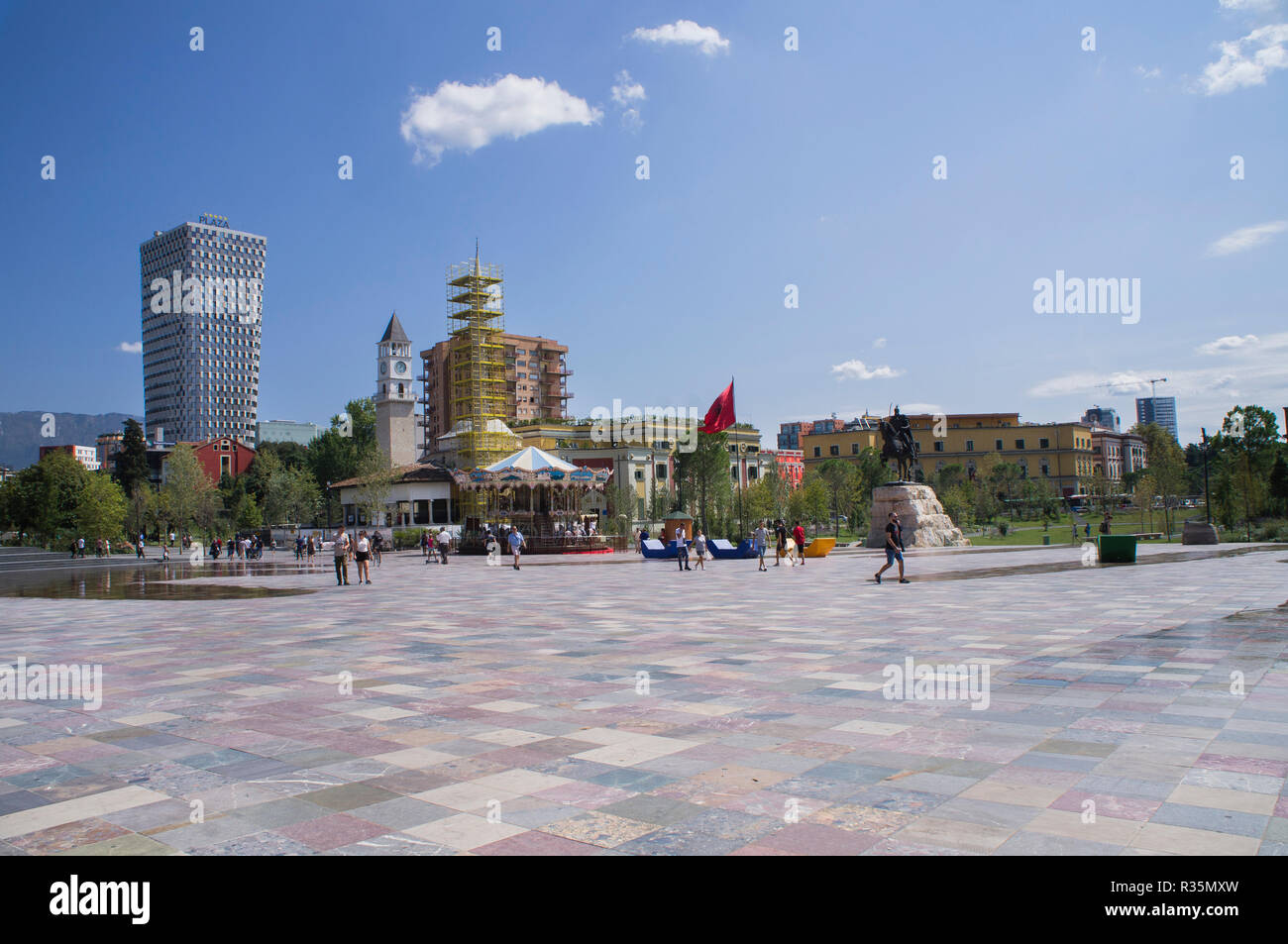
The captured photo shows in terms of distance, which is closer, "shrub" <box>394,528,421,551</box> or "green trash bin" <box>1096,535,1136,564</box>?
"green trash bin" <box>1096,535,1136,564</box>

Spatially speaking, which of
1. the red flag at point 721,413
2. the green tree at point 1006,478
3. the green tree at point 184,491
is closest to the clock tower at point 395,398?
the green tree at point 184,491

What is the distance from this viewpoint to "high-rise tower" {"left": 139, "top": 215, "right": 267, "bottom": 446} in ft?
541

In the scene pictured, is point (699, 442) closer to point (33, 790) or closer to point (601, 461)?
point (601, 461)

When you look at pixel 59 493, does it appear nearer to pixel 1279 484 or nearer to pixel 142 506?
pixel 142 506

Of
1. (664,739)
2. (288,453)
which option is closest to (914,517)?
(664,739)

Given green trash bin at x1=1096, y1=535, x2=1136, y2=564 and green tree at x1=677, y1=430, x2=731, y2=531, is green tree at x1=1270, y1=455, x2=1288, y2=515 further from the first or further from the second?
green trash bin at x1=1096, y1=535, x2=1136, y2=564

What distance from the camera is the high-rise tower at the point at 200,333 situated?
165 m

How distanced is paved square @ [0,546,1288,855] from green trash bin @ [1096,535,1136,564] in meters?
11.3

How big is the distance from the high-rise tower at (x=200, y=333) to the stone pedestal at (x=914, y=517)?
151976 millimetres

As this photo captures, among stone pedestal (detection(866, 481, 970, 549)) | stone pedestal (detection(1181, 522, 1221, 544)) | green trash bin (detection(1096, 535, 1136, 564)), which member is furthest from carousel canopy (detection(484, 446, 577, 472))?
stone pedestal (detection(1181, 522, 1221, 544))

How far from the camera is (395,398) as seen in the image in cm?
7538

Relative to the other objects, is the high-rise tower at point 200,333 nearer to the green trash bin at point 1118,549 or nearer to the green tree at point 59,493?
the green tree at point 59,493

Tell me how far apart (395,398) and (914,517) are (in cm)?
5234

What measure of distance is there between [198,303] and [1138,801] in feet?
627
